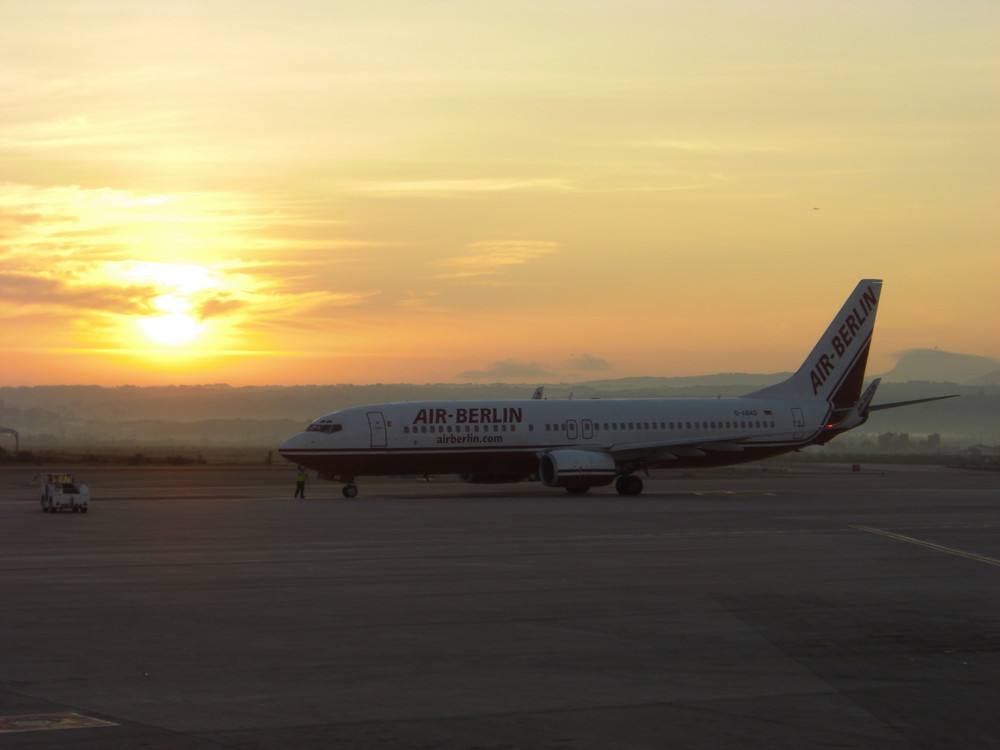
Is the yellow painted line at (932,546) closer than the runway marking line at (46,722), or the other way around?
the runway marking line at (46,722)

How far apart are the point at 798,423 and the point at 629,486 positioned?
9726 mm

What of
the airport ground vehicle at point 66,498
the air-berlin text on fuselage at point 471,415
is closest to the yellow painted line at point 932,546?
the air-berlin text on fuselage at point 471,415

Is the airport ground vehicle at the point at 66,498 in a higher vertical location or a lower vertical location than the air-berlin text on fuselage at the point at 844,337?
Answer: lower

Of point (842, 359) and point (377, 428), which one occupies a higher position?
point (842, 359)

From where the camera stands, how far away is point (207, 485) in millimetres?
60812

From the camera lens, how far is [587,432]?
5350 centimetres

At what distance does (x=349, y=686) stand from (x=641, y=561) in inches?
518

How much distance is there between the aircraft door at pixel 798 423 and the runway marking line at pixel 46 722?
4869 centimetres

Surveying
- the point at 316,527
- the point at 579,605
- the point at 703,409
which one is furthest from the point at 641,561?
the point at 703,409

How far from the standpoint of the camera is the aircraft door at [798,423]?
57.3 meters

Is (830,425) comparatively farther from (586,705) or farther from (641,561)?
(586,705)

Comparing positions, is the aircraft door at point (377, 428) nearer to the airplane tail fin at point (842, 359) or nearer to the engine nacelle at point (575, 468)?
the engine nacelle at point (575, 468)

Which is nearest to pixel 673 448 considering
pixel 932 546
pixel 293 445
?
pixel 293 445

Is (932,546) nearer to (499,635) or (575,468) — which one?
(499,635)
